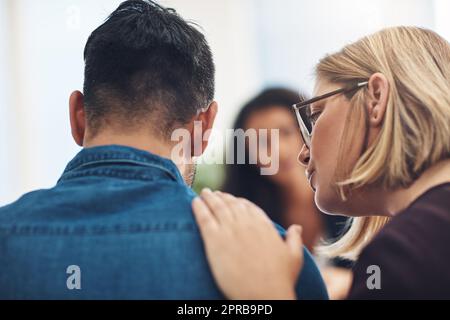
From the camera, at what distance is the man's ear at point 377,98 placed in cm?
95

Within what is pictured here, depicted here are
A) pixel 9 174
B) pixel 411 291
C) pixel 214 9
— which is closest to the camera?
pixel 411 291

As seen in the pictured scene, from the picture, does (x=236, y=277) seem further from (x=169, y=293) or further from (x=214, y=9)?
(x=214, y=9)

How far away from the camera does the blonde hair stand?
0.91m

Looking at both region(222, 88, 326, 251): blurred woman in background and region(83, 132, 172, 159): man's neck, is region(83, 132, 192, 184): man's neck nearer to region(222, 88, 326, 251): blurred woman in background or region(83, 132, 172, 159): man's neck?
region(83, 132, 172, 159): man's neck

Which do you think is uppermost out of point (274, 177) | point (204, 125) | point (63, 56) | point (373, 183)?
point (63, 56)

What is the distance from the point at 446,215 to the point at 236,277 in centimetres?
29

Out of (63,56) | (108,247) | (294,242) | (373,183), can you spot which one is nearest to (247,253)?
(294,242)

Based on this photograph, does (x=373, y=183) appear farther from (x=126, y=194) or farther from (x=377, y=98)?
(x=126, y=194)

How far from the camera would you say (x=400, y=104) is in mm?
934

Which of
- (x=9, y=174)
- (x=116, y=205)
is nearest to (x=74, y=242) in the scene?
(x=116, y=205)

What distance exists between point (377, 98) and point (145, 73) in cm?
38

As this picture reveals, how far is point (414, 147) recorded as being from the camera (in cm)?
91

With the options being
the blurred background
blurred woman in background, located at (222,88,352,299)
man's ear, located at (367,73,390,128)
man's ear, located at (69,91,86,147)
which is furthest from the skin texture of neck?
the blurred background

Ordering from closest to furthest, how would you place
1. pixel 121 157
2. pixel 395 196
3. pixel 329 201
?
pixel 121 157
pixel 395 196
pixel 329 201
